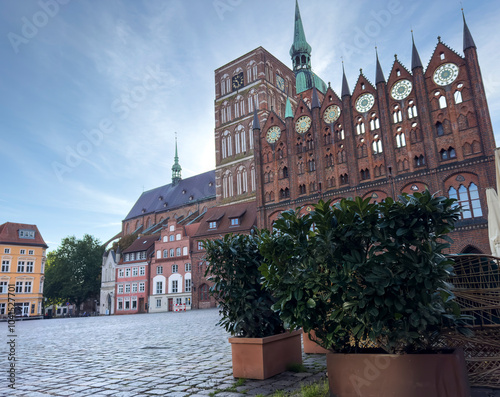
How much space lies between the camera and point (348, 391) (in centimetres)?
381

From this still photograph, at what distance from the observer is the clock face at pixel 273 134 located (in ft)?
120

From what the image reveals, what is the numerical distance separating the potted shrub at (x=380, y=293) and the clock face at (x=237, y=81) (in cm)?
5006

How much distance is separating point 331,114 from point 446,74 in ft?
30.2

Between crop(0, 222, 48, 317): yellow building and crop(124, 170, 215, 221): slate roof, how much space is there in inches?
796

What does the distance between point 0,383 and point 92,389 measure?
1744 mm

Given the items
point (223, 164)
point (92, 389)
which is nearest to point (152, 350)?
Result: point (92, 389)

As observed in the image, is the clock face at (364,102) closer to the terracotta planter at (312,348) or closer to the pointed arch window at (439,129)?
the pointed arch window at (439,129)

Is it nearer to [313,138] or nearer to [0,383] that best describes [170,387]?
[0,383]

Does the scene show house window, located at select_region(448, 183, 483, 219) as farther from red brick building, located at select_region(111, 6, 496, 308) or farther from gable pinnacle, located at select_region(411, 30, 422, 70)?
gable pinnacle, located at select_region(411, 30, 422, 70)

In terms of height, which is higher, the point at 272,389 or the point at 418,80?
the point at 418,80

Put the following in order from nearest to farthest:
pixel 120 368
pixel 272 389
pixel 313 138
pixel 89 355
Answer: pixel 272 389, pixel 120 368, pixel 89 355, pixel 313 138

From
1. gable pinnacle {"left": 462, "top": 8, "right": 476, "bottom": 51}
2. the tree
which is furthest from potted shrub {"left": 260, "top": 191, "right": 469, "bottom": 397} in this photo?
the tree

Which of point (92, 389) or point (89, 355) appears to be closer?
point (92, 389)

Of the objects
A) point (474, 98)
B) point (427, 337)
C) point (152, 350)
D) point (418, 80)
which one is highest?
point (418, 80)
